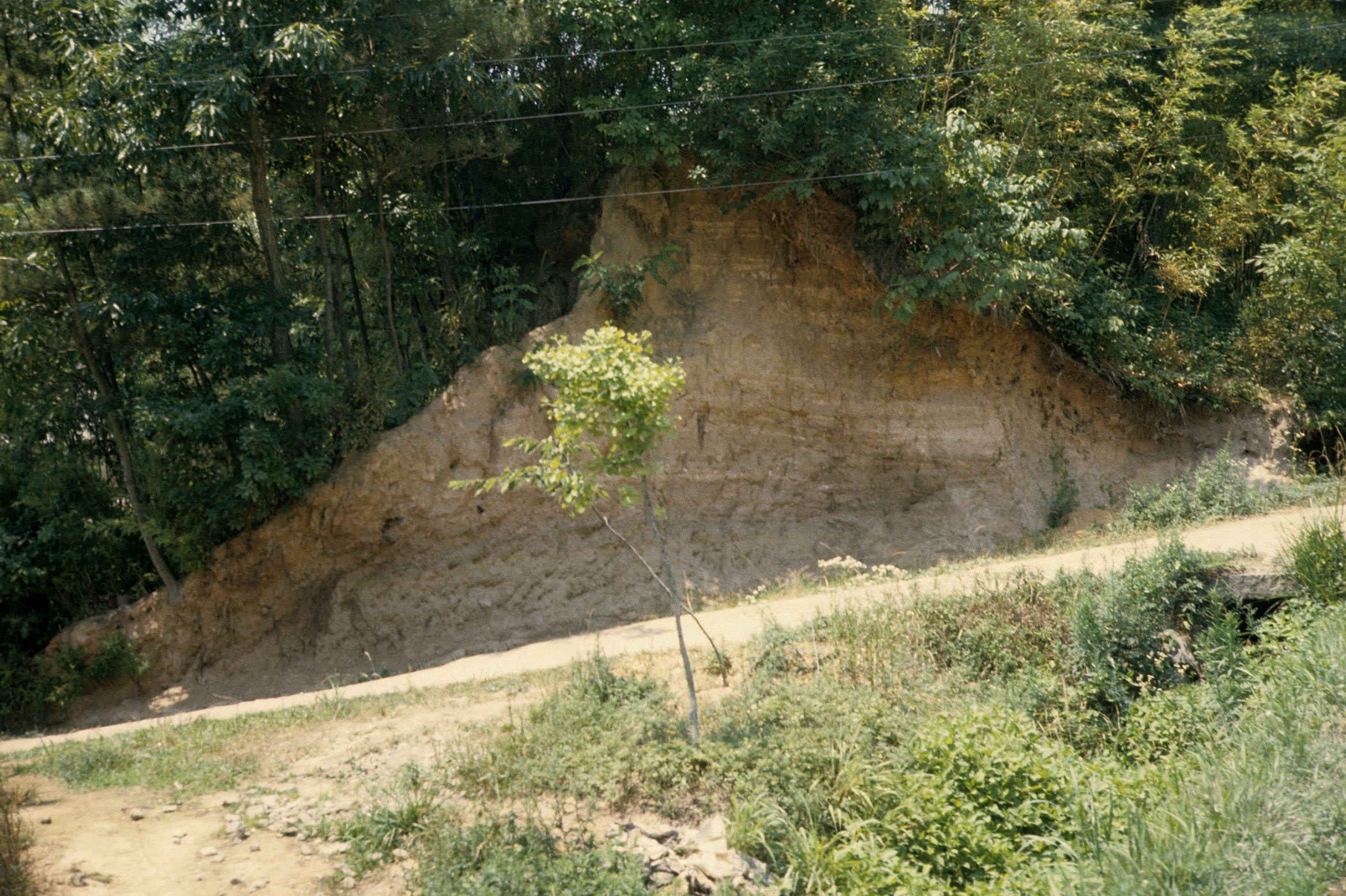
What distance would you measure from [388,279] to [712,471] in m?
5.80

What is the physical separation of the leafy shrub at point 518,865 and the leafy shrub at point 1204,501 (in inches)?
332

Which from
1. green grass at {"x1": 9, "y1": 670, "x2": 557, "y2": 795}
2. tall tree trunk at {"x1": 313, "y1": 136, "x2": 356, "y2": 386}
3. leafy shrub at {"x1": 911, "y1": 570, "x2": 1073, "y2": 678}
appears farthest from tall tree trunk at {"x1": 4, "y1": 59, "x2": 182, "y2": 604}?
leafy shrub at {"x1": 911, "y1": 570, "x2": 1073, "y2": 678}

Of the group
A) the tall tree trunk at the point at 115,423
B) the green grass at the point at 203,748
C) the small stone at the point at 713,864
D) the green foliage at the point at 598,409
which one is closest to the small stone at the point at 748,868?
the small stone at the point at 713,864

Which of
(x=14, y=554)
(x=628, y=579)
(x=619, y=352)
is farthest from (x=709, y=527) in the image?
(x=14, y=554)

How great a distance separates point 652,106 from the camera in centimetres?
1160

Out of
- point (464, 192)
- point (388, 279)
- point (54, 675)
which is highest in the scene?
point (464, 192)

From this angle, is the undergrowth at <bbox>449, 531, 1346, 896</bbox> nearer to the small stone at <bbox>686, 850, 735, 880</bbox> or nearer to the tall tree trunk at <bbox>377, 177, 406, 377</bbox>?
the small stone at <bbox>686, 850, 735, 880</bbox>

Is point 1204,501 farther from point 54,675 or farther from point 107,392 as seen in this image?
point 54,675

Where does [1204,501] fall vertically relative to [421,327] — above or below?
below

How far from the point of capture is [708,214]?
13047 millimetres

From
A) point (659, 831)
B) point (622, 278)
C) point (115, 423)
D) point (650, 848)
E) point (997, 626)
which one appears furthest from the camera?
point (622, 278)

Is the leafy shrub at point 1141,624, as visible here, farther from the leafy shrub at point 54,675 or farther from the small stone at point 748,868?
the leafy shrub at point 54,675

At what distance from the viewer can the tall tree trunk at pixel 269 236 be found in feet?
37.1

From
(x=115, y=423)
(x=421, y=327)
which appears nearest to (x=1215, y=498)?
(x=421, y=327)
